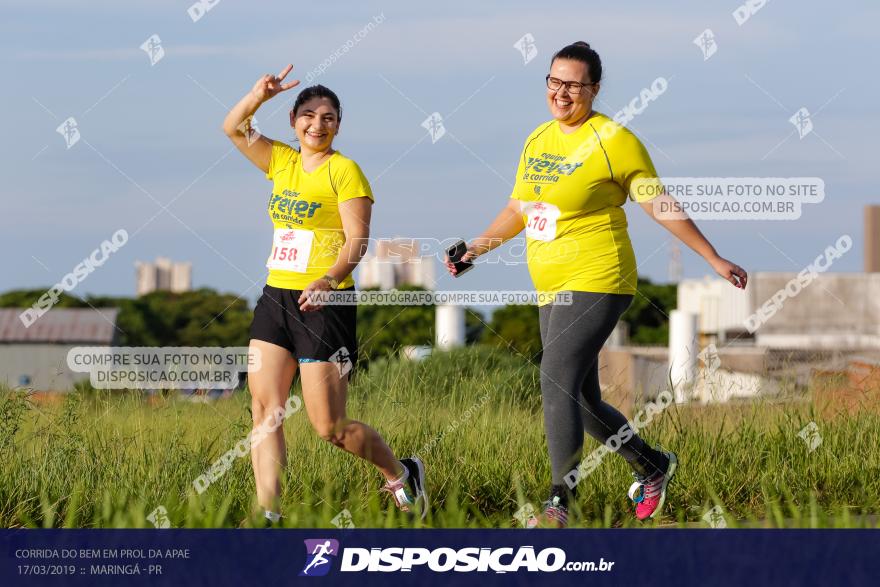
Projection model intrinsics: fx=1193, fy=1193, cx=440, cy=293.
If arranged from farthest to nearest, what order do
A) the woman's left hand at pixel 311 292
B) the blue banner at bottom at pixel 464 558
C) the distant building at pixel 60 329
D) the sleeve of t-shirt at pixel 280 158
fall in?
the distant building at pixel 60 329, the sleeve of t-shirt at pixel 280 158, the woman's left hand at pixel 311 292, the blue banner at bottom at pixel 464 558

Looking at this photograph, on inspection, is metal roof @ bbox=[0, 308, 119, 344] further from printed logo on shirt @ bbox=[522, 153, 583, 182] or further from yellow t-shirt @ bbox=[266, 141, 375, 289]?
printed logo on shirt @ bbox=[522, 153, 583, 182]

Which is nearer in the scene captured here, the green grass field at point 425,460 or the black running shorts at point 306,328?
the black running shorts at point 306,328

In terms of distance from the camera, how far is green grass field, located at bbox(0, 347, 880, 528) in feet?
17.6

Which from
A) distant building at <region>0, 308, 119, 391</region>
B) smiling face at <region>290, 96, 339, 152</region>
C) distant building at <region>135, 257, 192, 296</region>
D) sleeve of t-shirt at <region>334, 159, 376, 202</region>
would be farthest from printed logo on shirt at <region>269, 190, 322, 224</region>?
distant building at <region>135, 257, 192, 296</region>

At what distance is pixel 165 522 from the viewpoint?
16.4 feet

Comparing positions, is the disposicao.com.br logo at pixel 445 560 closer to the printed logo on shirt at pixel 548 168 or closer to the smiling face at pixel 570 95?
the printed logo on shirt at pixel 548 168

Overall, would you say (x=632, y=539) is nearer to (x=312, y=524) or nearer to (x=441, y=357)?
(x=312, y=524)

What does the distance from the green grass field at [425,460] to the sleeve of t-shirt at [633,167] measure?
1.42 meters

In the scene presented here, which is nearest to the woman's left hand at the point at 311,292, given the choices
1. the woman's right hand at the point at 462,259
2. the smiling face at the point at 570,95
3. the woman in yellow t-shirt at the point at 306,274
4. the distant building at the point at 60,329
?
the woman in yellow t-shirt at the point at 306,274

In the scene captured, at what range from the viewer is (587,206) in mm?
4965

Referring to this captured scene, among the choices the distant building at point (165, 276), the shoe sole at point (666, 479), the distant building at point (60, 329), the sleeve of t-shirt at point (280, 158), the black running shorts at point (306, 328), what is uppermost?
the distant building at point (165, 276)

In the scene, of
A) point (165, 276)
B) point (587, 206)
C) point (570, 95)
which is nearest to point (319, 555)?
point (587, 206)

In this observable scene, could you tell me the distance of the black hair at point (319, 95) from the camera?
202 inches

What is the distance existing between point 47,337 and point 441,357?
42.7m
